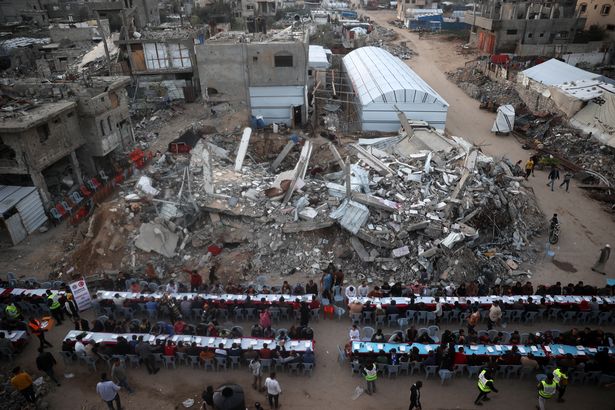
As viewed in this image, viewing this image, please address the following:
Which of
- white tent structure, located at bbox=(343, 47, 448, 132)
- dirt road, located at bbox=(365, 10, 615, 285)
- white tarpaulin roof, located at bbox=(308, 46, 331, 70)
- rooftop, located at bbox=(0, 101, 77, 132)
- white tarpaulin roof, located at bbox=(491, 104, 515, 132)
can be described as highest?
rooftop, located at bbox=(0, 101, 77, 132)

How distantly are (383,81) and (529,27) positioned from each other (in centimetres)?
2703

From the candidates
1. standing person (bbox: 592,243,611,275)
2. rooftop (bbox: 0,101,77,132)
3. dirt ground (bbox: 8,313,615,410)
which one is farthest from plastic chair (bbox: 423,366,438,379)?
rooftop (bbox: 0,101,77,132)

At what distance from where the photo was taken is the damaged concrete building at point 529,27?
42.8 meters

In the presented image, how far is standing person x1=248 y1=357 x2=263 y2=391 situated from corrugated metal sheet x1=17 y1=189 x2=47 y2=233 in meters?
13.5

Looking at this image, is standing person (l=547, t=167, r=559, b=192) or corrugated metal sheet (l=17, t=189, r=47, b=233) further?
standing person (l=547, t=167, r=559, b=192)

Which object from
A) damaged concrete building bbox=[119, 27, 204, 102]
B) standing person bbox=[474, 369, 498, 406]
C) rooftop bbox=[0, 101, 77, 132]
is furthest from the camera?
damaged concrete building bbox=[119, 27, 204, 102]

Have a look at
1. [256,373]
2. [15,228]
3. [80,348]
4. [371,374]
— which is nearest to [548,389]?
[371,374]

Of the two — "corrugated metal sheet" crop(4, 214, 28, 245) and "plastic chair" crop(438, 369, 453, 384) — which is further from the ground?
"corrugated metal sheet" crop(4, 214, 28, 245)

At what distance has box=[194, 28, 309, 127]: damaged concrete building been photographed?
25.1 metres

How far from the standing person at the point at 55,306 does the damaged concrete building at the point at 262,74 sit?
1652 cm

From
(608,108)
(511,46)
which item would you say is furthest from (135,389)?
(511,46)

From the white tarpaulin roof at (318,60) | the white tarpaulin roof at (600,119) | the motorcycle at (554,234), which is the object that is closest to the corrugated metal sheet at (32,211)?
the motorcycle at (554,234)

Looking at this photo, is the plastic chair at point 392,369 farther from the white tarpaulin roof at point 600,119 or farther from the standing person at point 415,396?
the white tarpaulin roof at point 600,119

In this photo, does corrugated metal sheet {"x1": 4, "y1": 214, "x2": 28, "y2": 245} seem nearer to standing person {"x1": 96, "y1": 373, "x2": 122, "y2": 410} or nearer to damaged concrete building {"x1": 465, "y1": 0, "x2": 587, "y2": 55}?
standing person {"x1": 96, "y1": 373, "x2": 122, "y2": 410}
